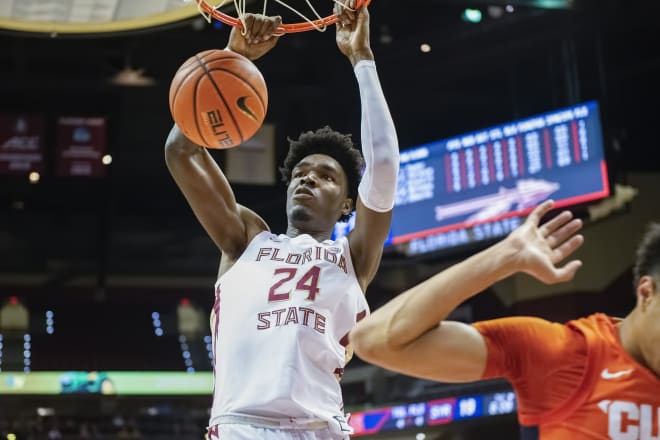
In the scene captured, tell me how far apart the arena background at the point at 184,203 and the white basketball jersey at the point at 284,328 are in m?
6.83

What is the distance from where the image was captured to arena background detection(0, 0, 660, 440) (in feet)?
36.9

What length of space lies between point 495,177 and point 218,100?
23.8 ft

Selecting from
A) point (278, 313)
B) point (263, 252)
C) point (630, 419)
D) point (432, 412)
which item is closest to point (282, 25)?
point (263, 252)

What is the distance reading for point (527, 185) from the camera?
10.3m

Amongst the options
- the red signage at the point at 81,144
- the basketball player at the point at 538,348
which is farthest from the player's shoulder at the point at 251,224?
the red signage at the point at 81,144

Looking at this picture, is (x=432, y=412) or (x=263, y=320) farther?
(x=432, y=412)

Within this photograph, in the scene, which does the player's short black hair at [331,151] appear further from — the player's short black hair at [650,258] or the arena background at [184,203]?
the arena background at [184,203]

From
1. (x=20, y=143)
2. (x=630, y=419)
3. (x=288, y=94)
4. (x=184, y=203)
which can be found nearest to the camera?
(x=630, y=419)

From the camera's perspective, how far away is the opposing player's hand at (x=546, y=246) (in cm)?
215

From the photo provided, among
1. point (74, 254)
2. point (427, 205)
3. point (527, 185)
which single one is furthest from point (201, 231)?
point (527, 185)

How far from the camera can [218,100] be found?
3.64 meters

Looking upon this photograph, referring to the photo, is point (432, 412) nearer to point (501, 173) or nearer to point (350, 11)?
point (501, 173)

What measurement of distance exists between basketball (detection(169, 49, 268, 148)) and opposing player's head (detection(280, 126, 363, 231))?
11.5 inches

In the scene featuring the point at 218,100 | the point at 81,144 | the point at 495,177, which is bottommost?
the point at 495,177
